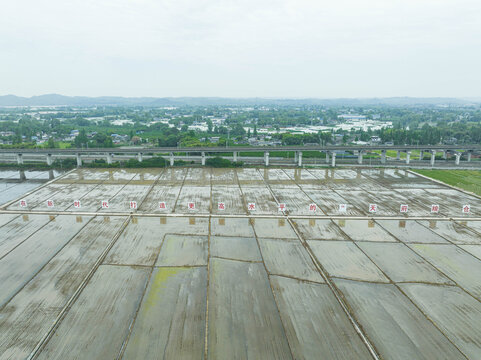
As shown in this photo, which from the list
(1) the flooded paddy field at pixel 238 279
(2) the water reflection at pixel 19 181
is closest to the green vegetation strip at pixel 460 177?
(1) the flooded paddy field at pixel 238 279

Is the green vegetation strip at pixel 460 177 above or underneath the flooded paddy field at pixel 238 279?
underneath


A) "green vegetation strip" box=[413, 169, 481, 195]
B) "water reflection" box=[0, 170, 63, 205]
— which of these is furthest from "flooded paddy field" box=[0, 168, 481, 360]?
"green vegetation strip" box=[413, 169, 481, 195]

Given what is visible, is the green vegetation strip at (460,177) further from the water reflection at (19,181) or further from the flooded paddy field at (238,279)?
the water reflection at (19,181)

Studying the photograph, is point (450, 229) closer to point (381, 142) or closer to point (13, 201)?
point (13, 201)

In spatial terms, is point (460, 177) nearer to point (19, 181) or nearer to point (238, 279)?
point (238, 279)

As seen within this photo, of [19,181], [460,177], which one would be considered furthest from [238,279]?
[460,177]
